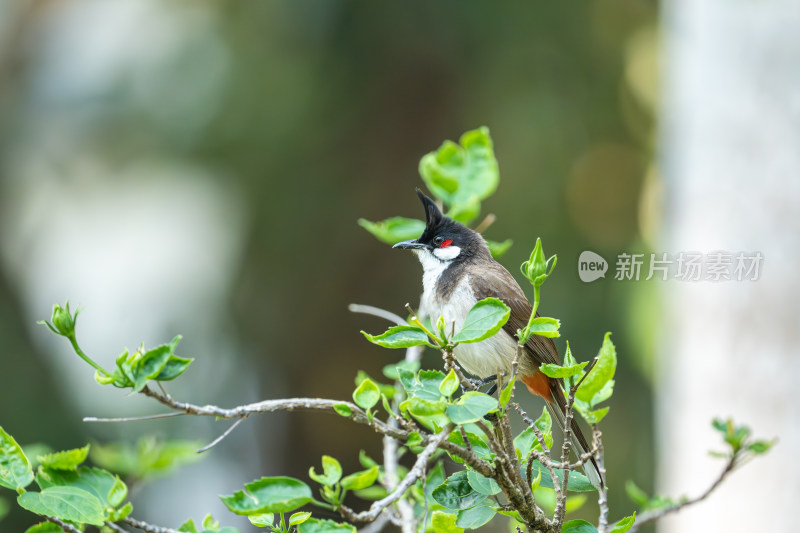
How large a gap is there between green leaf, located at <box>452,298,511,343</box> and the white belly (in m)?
1.01

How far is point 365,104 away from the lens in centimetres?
581

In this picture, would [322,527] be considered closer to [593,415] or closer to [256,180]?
[593,415]

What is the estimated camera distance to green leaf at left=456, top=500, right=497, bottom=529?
1.13 meters

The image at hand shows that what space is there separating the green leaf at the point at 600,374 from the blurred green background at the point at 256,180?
3.86m

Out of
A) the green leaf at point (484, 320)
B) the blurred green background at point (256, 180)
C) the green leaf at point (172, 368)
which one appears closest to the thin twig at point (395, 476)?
the green leaf at point (484, 320)

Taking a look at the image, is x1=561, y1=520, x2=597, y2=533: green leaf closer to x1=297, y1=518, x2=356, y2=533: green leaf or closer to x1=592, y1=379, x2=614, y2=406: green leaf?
x1=592, y1=379, x2=614, y2=406: green leaf

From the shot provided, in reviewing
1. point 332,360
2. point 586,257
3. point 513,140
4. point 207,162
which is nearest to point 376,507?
point 586,257

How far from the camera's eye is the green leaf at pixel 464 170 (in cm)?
190

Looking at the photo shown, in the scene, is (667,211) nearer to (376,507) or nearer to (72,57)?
(376,507)

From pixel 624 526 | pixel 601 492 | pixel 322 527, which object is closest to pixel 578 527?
pixel 624 526

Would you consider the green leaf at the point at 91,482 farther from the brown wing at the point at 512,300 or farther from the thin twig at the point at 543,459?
the brown wing at the point at 512,300

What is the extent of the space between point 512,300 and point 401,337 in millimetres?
1133

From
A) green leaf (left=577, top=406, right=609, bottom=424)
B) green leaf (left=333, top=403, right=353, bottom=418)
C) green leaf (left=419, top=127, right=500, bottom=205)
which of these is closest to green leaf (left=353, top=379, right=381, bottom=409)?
green leaf (left=333, top=403, right=353, bottom=418)

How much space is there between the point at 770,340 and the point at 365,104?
360 cm
